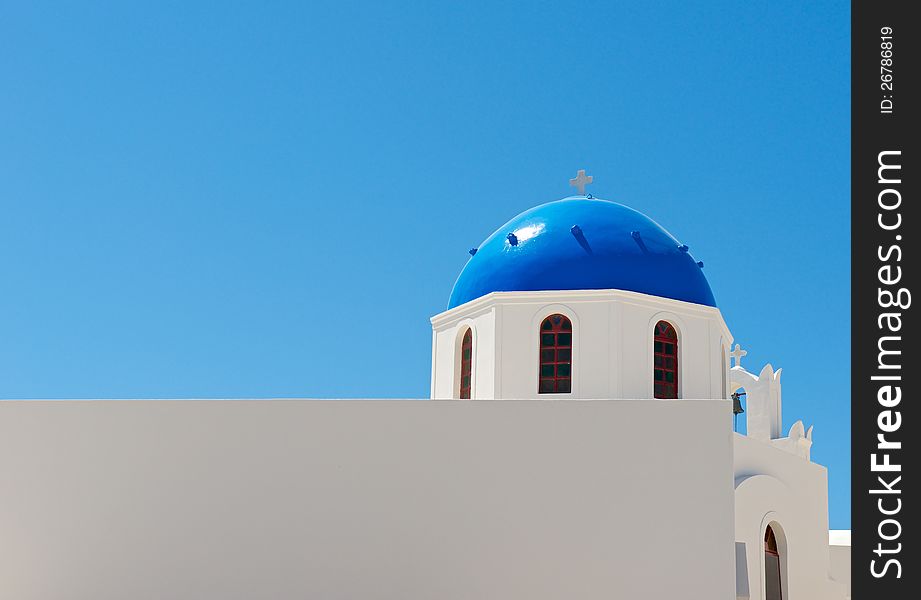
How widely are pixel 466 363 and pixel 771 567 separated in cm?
455

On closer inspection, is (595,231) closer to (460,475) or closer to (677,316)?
(677,316)

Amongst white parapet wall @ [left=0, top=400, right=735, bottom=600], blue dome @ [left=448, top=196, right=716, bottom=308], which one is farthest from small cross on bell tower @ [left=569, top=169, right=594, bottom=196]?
white parapet wall @ [left=0, top=400, right=735, bottom=600]

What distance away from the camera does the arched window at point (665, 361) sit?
12.7m

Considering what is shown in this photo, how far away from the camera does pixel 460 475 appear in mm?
10719

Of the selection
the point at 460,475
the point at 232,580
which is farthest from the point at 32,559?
the point at 460,475

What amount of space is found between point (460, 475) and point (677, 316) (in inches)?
150

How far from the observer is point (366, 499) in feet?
35.5

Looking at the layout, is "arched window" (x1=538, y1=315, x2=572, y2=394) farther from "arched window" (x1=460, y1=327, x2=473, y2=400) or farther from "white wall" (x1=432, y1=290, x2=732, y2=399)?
"arched window" (x1=460, y1=327, x2=473, y2=400)

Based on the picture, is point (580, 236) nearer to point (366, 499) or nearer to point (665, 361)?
point (665, 361)

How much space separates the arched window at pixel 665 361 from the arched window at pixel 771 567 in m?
2.21

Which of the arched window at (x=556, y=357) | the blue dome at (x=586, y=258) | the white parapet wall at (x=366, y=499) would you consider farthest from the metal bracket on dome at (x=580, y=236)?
the white parapet wall at (x=366, y=499)

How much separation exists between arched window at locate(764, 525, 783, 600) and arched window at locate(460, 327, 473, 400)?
4075mm

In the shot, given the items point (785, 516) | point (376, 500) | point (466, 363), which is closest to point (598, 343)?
point (466, 363)
